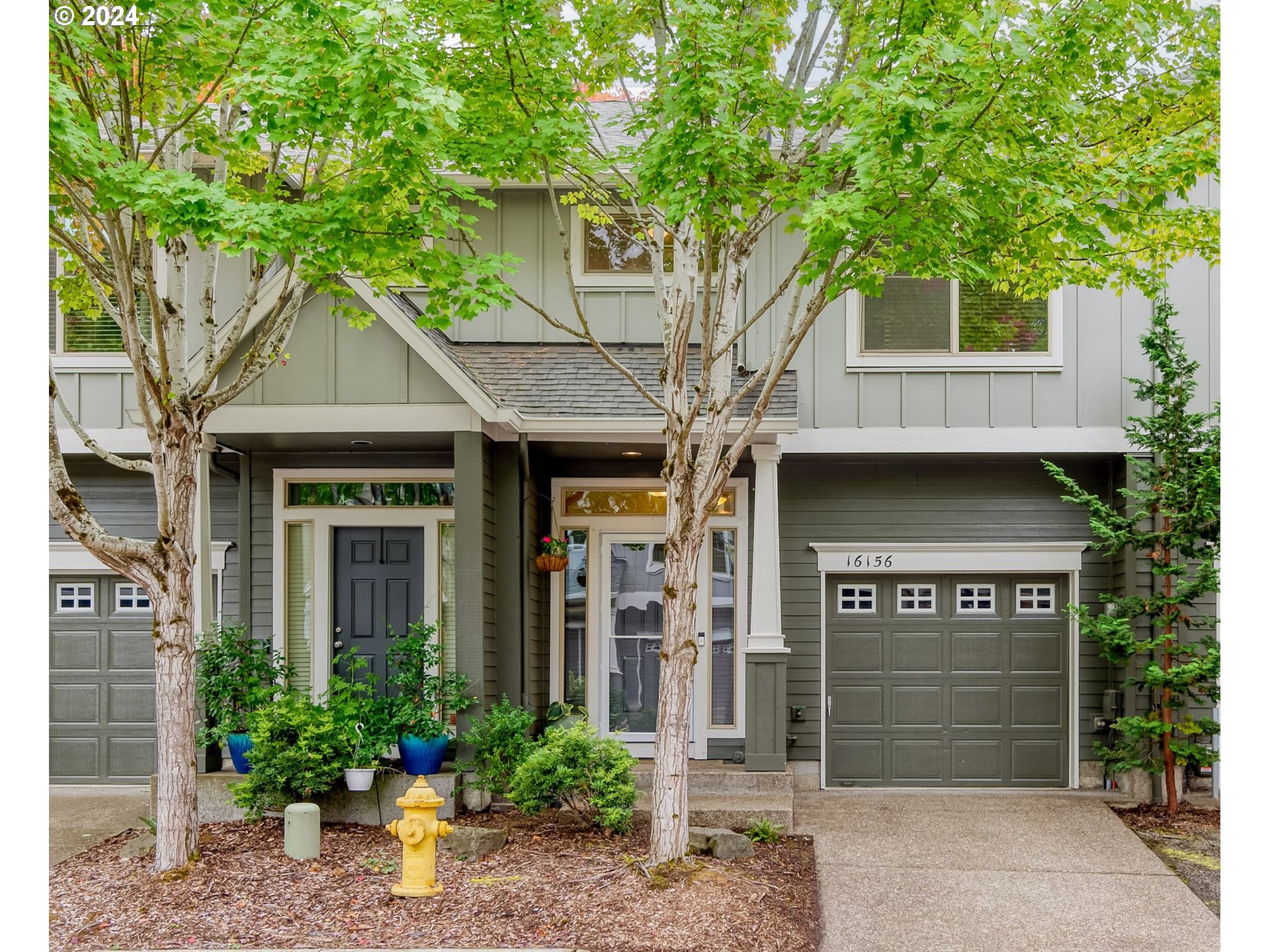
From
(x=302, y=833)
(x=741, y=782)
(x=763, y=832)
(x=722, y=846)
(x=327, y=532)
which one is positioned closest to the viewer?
(x=302, y=833)

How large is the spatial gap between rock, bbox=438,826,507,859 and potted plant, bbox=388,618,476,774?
0.87 metres

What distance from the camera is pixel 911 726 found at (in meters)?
10.8

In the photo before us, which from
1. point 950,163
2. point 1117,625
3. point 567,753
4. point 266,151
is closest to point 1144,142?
point 950,163

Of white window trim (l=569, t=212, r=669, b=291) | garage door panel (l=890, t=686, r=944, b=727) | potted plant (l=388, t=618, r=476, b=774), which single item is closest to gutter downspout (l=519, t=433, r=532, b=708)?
potted plant (l=388, t=618, r=476, b=774)

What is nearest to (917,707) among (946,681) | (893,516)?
(946,681)

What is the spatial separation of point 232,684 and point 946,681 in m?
6.36

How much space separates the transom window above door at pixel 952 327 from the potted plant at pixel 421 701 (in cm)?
471

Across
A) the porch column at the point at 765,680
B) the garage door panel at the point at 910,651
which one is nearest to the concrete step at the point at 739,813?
the porch column at the point at 765,680

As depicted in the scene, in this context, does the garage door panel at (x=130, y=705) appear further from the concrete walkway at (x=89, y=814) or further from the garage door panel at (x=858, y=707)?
the garage door panel at (x=858, y=707)

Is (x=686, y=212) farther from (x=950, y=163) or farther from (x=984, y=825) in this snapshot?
(x=984, y=825)

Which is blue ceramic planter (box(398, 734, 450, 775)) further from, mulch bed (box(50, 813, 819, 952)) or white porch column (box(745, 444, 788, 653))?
white porch column (box(745, 444, 788, 653))

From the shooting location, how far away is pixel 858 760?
10.7 meters

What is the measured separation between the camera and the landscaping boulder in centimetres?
755

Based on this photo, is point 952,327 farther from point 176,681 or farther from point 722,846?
point 176,681
